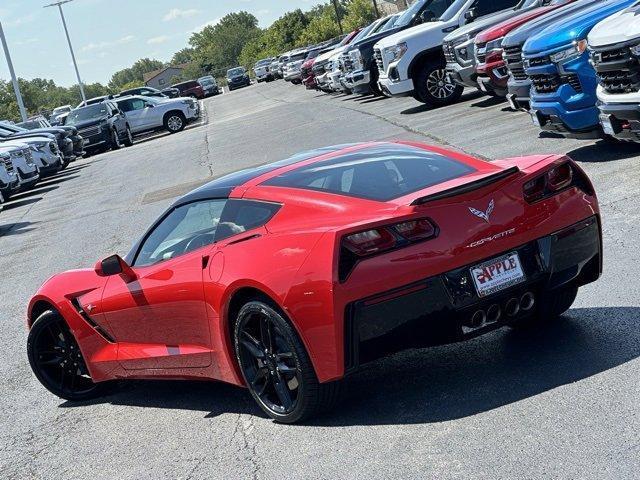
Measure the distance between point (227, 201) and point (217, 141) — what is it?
25416 mm

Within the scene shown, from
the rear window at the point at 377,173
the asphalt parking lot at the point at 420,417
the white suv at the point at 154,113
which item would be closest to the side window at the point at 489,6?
the asphalt parking lot at the point at 420,417

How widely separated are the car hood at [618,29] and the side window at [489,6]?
1140cm

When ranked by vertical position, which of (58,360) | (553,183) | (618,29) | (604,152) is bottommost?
(604,152)

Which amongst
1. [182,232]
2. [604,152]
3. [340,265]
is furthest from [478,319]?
[604,152]

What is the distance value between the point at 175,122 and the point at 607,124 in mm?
35039

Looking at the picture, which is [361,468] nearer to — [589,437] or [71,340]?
[589,437]

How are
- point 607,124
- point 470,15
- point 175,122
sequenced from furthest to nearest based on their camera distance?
point 175,122
point 470,15
point 607,124

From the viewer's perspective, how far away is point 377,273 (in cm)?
519

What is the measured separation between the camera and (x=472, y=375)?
5.89 meters

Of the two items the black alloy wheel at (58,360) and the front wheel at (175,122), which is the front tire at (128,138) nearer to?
the front wheel at (175,122)

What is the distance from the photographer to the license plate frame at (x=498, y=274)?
5402 millimetres

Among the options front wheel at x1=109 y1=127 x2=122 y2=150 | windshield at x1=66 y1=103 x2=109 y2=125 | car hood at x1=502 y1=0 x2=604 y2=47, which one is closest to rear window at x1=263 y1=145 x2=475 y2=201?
car hood at x1=502 y1=0 x2=604 y2=47

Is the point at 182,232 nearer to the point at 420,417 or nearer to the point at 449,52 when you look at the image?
the point at 420,417

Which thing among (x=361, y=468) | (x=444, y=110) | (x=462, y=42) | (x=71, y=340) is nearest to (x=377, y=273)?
(x=361, y=468)
